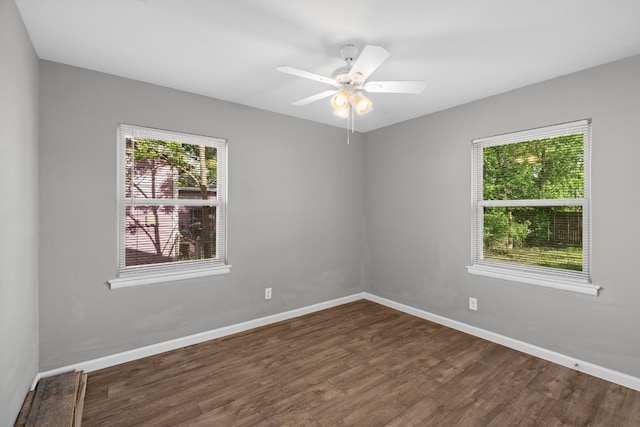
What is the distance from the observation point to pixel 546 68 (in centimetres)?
253

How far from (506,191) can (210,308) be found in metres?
3.25

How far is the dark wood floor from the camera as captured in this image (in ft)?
6.60

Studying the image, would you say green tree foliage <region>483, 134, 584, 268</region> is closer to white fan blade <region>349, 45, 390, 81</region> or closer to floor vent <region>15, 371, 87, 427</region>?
white fan blade <region>349, 45, 390, 81</region>

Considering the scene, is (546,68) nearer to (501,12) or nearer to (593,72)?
(593,72)

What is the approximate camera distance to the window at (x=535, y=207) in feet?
8.71

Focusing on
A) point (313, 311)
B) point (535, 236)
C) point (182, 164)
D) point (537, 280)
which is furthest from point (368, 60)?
point (313, 311)

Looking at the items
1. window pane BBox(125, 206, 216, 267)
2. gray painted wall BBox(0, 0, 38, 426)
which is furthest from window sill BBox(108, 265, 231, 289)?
gray painted wall BBox(0, 0, 38, 426)

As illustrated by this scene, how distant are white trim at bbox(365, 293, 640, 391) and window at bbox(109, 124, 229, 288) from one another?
96.0 inches

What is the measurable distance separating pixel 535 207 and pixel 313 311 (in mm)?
2707

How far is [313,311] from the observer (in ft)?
13.0

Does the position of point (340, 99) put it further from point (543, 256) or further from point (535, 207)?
point (543, 256)

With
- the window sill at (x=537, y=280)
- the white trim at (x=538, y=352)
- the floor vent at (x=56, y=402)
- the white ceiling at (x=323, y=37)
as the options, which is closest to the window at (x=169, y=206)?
the white ceiling at (x=323, y=37)

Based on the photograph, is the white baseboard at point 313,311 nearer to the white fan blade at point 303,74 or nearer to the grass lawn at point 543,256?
the grass lawn at point 543,256

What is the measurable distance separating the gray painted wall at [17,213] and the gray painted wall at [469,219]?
3.58 meters
